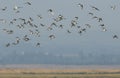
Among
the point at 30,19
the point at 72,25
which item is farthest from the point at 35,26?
the point at 72,25

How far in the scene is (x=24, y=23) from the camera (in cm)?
6178

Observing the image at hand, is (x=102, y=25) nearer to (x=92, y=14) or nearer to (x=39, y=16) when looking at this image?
(x=92, y=14)

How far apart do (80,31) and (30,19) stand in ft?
19.0

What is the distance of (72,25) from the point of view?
195ft

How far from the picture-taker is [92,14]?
5916 centimetres

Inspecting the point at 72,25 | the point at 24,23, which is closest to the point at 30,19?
the point at 24,23

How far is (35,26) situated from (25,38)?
1546 mm

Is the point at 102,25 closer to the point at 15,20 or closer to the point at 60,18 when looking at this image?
the point at 60,18

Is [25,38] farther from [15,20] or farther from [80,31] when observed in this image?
[80,31]

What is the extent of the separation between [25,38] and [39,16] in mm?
2985

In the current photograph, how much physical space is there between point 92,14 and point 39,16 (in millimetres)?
5282

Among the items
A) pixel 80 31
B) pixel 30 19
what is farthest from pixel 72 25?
pixel 30 19

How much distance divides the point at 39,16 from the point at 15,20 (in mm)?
2586

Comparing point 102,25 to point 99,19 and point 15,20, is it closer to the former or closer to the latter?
point 99,19
